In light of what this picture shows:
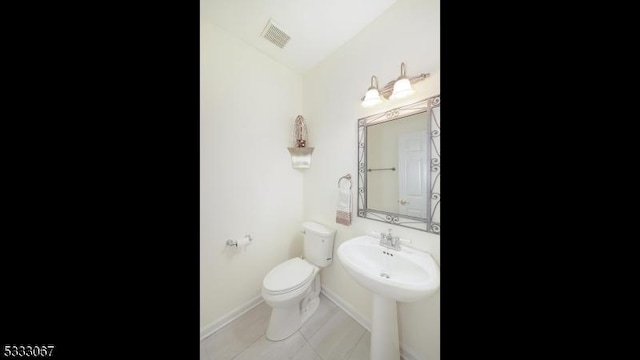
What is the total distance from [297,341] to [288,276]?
40cm

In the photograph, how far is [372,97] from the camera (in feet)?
4.16

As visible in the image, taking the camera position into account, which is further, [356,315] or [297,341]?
[356,315]

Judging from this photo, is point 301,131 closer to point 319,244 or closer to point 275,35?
point 275,35

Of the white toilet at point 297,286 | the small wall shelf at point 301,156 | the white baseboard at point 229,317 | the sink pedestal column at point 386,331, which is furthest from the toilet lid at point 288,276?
the small wall shelf at point 301,156

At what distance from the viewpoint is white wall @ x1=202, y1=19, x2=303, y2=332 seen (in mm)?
1351

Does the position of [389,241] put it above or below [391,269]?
above

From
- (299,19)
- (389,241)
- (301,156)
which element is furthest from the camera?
(301,156)

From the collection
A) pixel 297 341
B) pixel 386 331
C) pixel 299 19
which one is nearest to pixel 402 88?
pixel 299 19

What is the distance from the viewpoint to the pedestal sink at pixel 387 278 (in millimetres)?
855

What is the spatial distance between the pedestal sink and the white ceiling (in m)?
1.55

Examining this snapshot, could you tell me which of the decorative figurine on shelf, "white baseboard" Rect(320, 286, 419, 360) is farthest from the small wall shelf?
"white baseboard" Rect(320, 286, 419, 360)

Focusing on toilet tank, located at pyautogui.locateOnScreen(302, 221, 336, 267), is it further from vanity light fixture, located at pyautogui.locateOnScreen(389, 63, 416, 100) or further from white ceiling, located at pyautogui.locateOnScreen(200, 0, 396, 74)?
white ceiling, located at pyautogui.locateOnScreen(200, 0, 396, 74)
